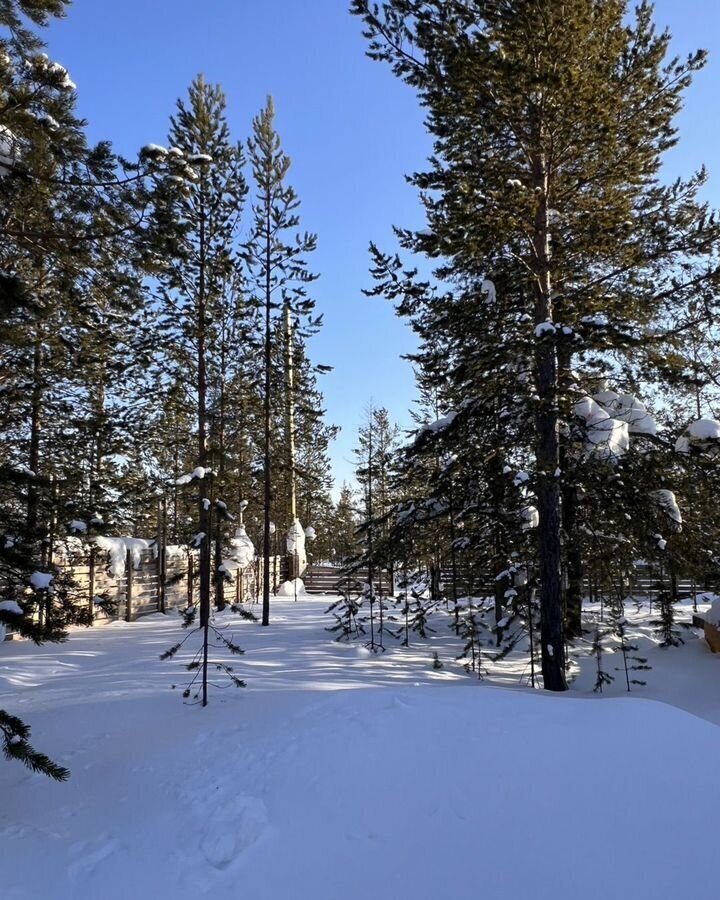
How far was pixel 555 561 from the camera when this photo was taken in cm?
833

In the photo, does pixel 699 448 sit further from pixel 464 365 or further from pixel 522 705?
pixel 522 705

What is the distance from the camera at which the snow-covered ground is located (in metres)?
3.44

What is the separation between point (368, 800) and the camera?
4230 mm

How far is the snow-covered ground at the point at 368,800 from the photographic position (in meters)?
3.44

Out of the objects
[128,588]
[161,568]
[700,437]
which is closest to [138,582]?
[128,588]

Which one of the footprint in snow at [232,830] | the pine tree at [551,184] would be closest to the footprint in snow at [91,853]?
the footprint in snow at [232,830]

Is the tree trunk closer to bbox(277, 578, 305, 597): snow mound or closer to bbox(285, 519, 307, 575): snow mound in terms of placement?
bbox(285, 519, 307, 575): snow mound

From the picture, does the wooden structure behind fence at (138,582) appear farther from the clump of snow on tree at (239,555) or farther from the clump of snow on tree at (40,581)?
the clump of snow on tree at (40,581)

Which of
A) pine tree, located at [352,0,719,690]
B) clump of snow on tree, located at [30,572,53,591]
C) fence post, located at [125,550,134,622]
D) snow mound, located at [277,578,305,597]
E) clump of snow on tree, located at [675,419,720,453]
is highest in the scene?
pine tree, located at [352,0,719,690]

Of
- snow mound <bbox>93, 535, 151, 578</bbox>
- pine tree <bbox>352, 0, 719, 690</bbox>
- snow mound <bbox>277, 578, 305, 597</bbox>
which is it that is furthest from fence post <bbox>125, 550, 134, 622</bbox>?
pine tree <bbox>352, 0, 719, 690</bbox>

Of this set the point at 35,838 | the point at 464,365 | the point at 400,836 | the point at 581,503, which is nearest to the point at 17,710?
the point at 35,838

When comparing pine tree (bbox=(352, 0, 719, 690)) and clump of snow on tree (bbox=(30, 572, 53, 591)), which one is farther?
pine tree (bbox=(352, 0, 719, 690))

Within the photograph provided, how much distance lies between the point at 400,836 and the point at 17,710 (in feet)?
19.1

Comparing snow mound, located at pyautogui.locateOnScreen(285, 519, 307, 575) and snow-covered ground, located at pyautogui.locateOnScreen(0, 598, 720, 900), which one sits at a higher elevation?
snow mound, located at pyautogui.locateOnScreen(285, 519, 307, 575)
